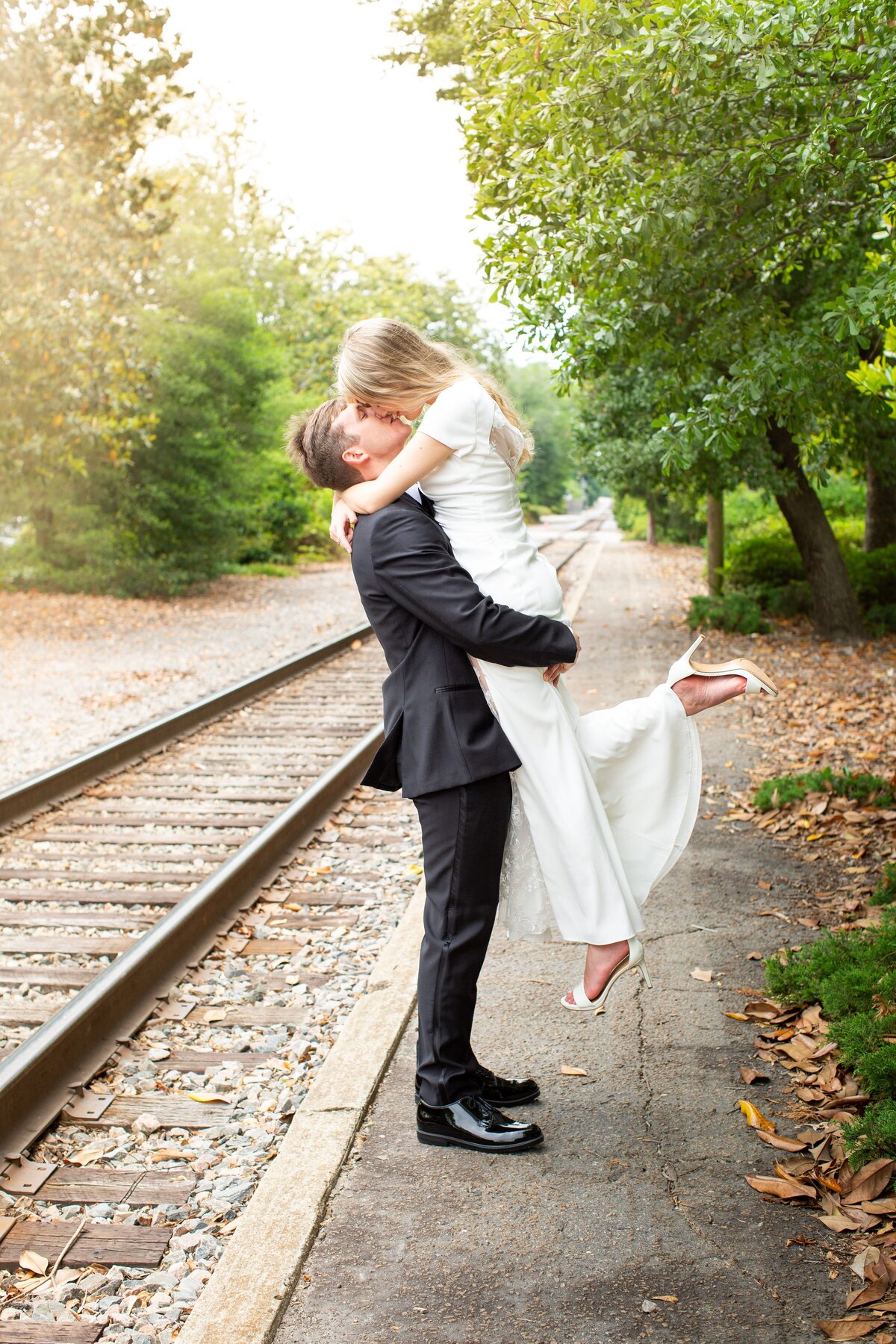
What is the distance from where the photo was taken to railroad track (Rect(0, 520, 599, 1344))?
10.7ft

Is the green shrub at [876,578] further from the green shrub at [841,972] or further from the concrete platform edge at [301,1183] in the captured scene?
the concrete platform edge at [301,1183]

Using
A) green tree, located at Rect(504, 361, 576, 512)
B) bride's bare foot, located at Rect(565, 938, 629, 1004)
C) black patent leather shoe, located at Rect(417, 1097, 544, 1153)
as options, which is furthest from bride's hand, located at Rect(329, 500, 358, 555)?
green tree, located at Rect(504, 361, 576, 512)

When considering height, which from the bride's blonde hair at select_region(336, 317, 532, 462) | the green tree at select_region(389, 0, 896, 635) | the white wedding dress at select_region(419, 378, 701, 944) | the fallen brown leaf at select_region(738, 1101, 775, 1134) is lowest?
the fallen brown leaf at select_region(738, 1101, 775, 1134)

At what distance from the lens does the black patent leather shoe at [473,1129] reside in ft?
10.7

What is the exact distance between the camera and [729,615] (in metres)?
14.6

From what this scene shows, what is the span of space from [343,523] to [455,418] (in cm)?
45

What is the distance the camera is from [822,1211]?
294 centimetres

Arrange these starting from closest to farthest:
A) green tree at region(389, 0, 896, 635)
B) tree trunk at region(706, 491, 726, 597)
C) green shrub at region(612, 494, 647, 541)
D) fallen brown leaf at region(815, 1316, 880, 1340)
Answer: fallen brown leaf at region(815, 1316, 880, 1340)
green tree at region(389, 0, 896, 635)
tree trunk at region(706, 491, 726, 597)
green shrub at region(612, 494, 647, 541)

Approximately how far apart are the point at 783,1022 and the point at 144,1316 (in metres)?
2.31

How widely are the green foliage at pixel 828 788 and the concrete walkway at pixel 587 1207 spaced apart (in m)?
2.18

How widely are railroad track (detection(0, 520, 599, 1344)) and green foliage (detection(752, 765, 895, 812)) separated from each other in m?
2.08

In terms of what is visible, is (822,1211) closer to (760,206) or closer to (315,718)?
(760,206)

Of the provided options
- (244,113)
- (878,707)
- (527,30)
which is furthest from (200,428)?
(244,113)

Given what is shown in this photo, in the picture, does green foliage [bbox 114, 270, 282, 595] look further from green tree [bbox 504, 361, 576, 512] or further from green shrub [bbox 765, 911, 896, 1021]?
green tree [bbox 504, 361, 576, 512]
